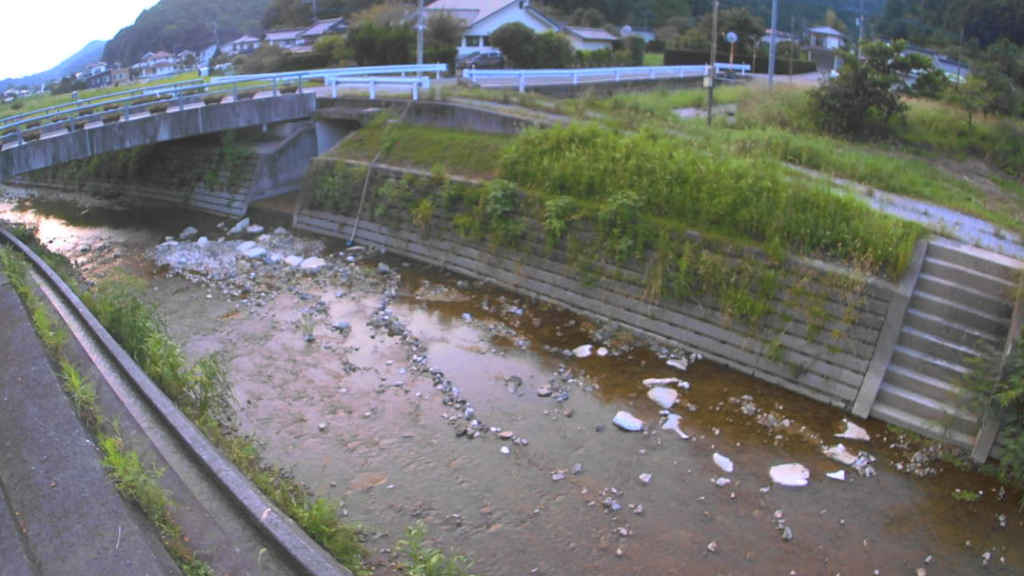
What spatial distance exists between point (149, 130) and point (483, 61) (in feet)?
64.8

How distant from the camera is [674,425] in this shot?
30.8 feet

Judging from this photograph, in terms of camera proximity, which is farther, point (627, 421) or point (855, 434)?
point (627, 421)

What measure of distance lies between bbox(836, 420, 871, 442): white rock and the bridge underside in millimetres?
17505

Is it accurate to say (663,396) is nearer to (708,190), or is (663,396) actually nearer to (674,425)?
(674,425)

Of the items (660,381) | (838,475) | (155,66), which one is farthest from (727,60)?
(155,66)

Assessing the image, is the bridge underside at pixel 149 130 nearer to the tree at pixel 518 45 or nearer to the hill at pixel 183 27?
the tree at pixel 518 45

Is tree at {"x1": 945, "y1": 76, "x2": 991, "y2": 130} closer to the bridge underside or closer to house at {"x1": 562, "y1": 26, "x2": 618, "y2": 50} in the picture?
the bridge underside

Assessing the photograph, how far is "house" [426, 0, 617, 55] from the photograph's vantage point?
4566cm

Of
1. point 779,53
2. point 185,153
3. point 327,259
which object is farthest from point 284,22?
point 327,259

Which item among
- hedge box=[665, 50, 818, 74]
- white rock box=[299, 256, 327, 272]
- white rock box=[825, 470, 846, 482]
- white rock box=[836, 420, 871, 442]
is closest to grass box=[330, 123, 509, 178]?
white rock box=[299, 256, 327, 272]

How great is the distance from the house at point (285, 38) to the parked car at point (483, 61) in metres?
23.9

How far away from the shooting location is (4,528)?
16.8 ft

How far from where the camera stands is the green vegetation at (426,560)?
5602 millimetres

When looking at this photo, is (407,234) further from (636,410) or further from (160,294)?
(636,410)
